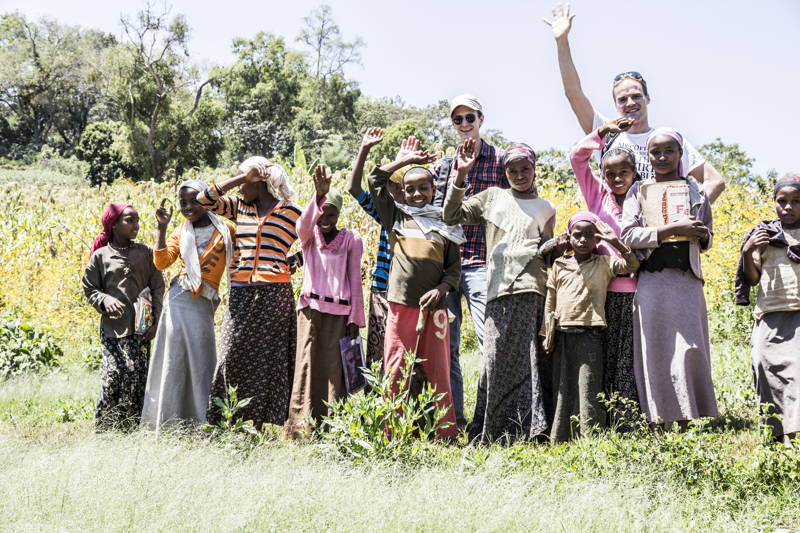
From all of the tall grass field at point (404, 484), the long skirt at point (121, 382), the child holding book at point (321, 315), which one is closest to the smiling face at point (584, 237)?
the tall grass field at point (404, 484)

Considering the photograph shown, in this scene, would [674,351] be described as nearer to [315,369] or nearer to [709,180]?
[709,180]

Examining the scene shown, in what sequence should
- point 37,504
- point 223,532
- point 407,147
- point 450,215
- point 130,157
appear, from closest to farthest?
point 223,532, point 37,504, point 450,215, point 407,147, point 130,157

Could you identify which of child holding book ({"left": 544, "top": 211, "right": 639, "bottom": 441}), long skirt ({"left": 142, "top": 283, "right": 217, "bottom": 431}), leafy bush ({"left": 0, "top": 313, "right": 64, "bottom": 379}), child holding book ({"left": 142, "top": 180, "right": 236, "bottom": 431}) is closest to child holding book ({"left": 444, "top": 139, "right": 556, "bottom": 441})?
child holding book ({"left": 544, "top": 211, "right": 639, "bottom": 441})

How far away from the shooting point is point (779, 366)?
428 cm

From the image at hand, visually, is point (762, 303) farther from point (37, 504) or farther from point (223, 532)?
point (37, 504)

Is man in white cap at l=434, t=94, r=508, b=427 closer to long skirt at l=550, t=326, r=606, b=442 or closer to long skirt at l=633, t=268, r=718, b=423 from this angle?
long skirt at l=550, t=326, r=606, b=442

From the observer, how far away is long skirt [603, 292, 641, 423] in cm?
436

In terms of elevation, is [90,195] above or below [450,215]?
above

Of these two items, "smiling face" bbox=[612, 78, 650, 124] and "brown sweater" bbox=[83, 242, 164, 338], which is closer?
"smiling face" bbox=[612, 78, 650, 124]

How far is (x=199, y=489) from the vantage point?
3.41m

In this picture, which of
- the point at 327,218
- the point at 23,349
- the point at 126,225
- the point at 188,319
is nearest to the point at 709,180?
Result: the point at 327,218

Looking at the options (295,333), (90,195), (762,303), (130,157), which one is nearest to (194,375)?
(295,333)

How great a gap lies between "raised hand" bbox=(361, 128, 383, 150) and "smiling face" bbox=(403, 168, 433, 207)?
30cm

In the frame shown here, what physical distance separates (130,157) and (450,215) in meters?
26.9
